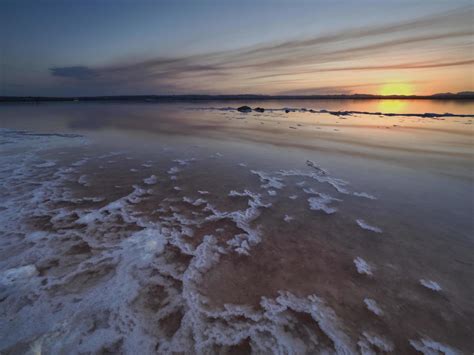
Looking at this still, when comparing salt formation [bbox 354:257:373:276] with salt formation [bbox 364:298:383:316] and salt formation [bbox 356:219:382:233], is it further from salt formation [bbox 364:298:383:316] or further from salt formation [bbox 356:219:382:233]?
salt formation [bbox 356:219:382:233]

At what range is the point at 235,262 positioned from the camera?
3.53m

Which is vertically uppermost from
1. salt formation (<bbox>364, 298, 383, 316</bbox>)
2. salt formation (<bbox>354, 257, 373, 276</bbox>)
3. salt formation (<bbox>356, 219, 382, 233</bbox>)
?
salt formation (<bbox>364, 298, 383, 316</bbox>)

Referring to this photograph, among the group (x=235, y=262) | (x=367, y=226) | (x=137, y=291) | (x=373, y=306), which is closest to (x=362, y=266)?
(x=373, y=306)

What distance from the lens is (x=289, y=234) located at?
4270mm

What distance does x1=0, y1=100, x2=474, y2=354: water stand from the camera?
250cm

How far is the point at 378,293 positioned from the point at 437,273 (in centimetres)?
108

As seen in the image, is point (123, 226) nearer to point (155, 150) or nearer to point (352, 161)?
point (155, 150)

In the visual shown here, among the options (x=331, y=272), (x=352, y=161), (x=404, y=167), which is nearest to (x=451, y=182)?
(x=404, y=167)

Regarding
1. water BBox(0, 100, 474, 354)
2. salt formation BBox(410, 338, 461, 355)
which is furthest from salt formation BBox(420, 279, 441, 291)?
salt formation BBox(410, 338, 461, 355)

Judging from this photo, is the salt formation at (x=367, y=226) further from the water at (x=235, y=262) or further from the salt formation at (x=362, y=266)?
the salt formation at (x=362, y=266)

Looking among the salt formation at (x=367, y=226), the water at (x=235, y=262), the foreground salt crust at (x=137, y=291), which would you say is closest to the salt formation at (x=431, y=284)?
the water at (x=235, y=262)

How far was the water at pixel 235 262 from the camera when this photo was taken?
250 centimetres

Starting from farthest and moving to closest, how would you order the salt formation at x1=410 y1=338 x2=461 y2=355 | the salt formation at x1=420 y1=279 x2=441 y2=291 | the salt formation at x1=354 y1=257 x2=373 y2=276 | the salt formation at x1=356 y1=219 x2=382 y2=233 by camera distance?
the salt formation at x1=356 y1=219 x2=382 y2=233
the salt formation at x1=354 y1=257 x2=373 y2=276
the salt formation at x1=420 y1=279 x2=441 y2=291
the salt formation at x1=410 y1=338 x2=461 y2=355

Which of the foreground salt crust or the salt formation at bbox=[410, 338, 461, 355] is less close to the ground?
the foreground salt crust
